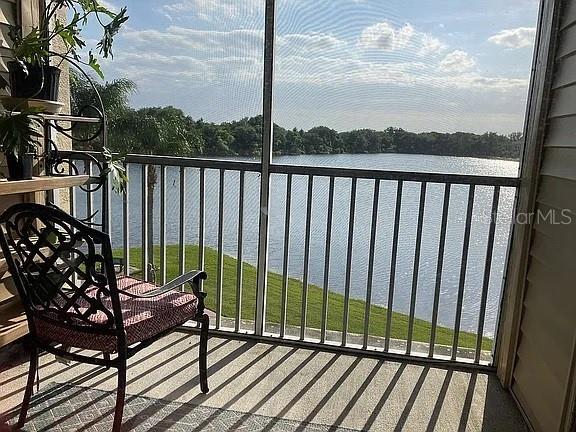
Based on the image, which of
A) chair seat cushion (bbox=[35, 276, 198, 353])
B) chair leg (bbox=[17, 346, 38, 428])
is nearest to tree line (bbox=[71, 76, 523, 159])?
chair seat cushion (bbox=[35, 276, 198, 353])

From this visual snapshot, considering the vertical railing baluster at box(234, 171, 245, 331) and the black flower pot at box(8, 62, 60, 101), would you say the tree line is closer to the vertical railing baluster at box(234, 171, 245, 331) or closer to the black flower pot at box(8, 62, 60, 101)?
the vertical railing baluster at box(234, 171, 245, 331)

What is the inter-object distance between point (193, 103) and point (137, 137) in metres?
0.40

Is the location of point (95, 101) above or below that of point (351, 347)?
above

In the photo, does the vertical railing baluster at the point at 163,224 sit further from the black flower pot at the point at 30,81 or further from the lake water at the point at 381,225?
the black flower pot at the point at 30,81

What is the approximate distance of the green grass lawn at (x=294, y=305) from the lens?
106 inches

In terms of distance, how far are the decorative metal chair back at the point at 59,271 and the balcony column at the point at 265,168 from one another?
1035mm

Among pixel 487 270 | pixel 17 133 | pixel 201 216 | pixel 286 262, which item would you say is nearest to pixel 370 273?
pixel 286 262

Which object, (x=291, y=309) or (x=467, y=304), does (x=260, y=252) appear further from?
(x=467, y=304)

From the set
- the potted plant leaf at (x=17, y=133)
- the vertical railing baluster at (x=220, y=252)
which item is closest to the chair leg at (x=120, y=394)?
the potted plant leaf at (x=17, y=133)

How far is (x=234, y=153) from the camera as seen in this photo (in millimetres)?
2607

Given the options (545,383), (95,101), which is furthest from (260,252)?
(545,383)

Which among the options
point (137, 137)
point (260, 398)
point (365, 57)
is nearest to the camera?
point (260, 398)

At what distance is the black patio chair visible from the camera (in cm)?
158

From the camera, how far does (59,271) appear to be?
1.70 m
